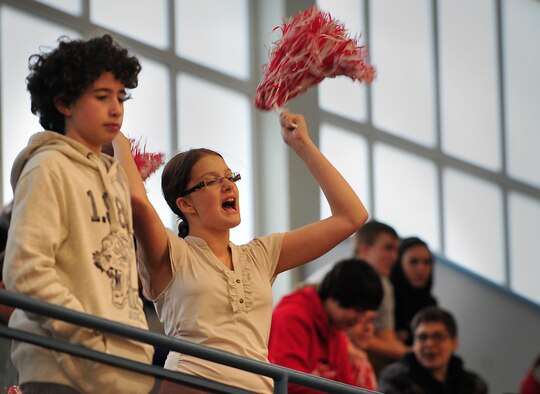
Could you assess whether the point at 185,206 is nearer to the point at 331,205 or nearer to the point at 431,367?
the point at 331,205

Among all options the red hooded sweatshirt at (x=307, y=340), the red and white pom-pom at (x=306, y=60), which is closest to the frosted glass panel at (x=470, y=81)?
the red hooded sweatshirt at (x=307, y=340)

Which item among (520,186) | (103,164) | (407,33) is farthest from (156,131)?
(103,164)

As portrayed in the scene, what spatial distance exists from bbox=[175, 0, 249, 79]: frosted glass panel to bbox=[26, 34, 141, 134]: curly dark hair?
5596mm

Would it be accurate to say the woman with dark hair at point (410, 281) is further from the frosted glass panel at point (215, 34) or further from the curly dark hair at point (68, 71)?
the curly dark hair at point (68, 71)

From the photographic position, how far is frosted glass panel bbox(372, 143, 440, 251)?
32.9ft

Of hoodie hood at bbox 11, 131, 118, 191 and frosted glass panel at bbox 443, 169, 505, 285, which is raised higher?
frosted glass panel at bbox 443, 169, 505, 285

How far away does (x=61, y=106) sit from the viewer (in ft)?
10.9

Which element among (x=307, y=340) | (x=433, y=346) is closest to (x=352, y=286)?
(x=307, y=340)

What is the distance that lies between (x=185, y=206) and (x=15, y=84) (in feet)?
12.9

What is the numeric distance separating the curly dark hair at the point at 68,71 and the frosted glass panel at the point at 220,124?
5356mm

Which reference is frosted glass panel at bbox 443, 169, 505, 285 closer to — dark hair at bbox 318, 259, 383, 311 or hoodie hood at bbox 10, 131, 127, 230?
dark hair at bbox 318, 259, 383, 311

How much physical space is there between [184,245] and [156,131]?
196 inches

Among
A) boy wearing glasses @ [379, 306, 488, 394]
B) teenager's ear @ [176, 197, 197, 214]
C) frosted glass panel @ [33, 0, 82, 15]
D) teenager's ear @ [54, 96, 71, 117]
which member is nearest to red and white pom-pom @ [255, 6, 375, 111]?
teenager's ear @ [176, 197, 197, 214]

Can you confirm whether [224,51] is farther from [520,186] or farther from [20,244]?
[20,244]
